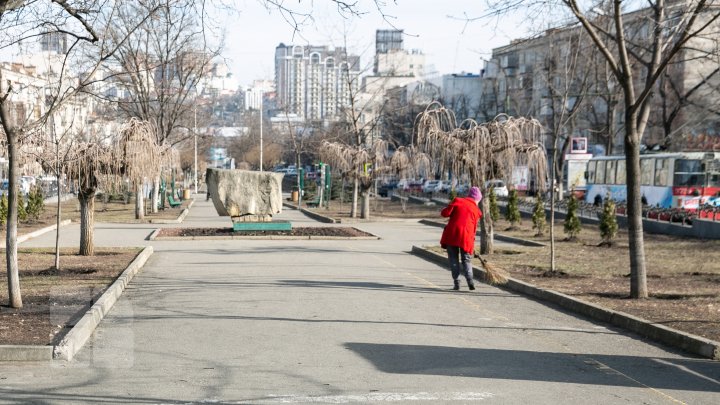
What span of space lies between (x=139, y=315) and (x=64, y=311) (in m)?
0.96

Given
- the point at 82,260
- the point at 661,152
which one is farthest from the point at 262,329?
the point at 661,152

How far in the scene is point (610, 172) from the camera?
49188 mm

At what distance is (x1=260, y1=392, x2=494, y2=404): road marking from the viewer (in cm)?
746

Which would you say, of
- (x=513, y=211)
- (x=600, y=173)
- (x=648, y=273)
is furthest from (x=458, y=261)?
(x=600, y=173)

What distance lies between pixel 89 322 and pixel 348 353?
326 cm

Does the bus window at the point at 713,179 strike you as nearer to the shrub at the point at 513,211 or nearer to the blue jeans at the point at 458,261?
the shrub at the point at 513,211

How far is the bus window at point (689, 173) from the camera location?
40.9 metres

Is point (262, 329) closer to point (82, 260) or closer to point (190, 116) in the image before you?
point (82, 260)

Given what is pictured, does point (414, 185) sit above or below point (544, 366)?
above

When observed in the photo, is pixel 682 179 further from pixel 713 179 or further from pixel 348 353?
pixel 348 353

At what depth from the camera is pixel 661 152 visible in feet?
145

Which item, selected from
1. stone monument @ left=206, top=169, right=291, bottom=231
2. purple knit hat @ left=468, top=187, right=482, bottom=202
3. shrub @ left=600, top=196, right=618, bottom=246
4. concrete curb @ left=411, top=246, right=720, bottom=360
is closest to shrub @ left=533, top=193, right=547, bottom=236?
shrub @ left=600, top=196, right=618, bottom=246

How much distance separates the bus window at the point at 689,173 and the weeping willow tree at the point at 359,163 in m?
13.5

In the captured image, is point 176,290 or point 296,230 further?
point 296,230
